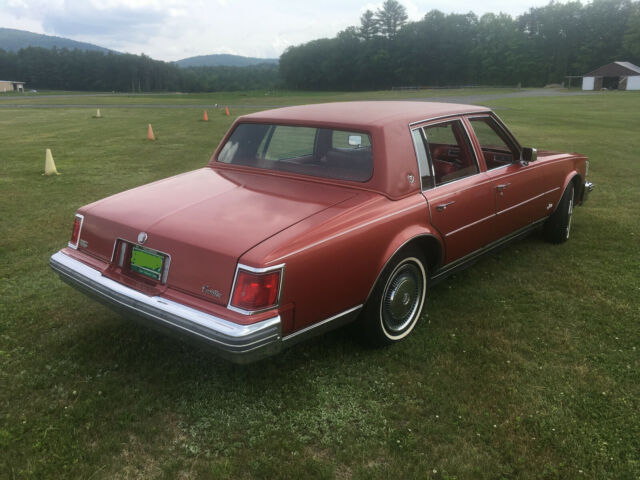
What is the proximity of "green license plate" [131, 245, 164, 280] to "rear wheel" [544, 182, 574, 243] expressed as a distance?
427 centimetres

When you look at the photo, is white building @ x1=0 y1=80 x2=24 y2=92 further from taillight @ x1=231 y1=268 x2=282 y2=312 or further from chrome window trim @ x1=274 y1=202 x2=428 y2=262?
taillight @ x1=231 y1=268 x2=282 y2=312

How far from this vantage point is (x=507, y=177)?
4.32 metres

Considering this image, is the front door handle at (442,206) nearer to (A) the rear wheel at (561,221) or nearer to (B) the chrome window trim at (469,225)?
(B) the chrome window trim at (469,225)

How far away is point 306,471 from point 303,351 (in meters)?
1.07

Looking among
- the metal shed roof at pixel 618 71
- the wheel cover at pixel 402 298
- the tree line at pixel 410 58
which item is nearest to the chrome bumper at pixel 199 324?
the wheel cover at pixel 402 298

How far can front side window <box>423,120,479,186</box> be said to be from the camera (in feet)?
12.5

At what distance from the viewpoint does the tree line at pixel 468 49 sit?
85188 mm

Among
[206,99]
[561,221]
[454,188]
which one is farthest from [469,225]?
[206,99]

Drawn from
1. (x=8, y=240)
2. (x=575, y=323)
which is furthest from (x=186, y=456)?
(x=8, y=240)

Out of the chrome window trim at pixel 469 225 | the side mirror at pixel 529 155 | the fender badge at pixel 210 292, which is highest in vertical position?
the side mirror at pixel 529 155

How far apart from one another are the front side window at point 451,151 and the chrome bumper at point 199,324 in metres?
1.93

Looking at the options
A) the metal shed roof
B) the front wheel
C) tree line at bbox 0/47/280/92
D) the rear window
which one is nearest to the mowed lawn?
the front wheel

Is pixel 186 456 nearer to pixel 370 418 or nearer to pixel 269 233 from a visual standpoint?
pixel 370 418

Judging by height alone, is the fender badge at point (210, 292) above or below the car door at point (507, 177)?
below
